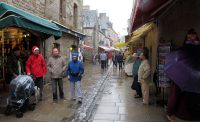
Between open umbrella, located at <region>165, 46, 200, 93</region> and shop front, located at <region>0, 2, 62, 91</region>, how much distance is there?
4.09 meters

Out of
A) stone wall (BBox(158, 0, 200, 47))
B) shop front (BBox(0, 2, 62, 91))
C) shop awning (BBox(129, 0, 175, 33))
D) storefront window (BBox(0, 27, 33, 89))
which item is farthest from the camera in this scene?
storefront window (BBox(0, 27, 33, 89))

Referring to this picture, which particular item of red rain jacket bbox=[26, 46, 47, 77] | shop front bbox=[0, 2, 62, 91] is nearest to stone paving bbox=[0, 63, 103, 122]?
red rain jacket bbox=[26, 46, 47, 77]

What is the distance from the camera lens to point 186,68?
5.51 m

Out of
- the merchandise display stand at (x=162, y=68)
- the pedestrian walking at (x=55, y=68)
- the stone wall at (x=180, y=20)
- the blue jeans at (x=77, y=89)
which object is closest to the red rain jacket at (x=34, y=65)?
the pedestrian walking at (x=55, y=68)

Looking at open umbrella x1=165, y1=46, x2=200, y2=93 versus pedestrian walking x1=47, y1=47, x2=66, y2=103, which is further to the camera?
pedestrian walking x1=47, y1=47, x2=66, y2=103

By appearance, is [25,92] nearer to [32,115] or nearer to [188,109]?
[32,115]

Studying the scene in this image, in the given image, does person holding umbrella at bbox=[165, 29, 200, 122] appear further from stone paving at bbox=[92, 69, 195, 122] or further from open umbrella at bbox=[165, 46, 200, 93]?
stone paving at bbox=[92, 69, 195, 122]

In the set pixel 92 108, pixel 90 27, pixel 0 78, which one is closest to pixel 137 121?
pixel 92 108

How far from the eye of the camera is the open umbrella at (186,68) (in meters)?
5.43

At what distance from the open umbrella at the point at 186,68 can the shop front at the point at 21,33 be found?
13.4 ft

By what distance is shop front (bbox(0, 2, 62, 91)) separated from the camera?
780cm

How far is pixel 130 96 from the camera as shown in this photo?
37.1ft

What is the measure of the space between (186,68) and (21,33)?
8509 mm

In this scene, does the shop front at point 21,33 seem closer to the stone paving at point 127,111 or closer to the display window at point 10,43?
the display window at point 10,43
